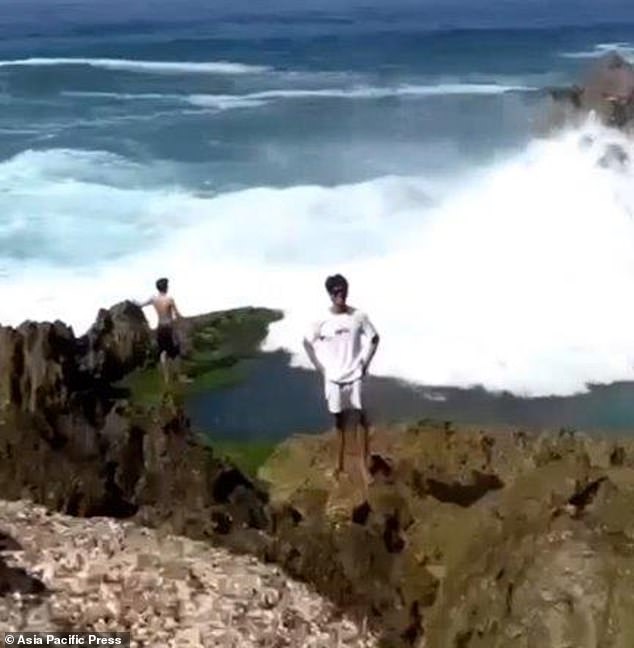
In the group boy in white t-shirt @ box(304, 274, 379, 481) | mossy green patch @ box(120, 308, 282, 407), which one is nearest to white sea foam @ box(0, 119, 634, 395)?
mossy green patch @ box(120, 308, 282, 407)

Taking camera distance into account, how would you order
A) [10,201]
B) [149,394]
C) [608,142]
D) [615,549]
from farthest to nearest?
[608,142] → [10,201] → [149,394] → [615,549]

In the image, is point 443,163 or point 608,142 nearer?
point 608,142

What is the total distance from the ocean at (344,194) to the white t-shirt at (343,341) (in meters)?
8.56

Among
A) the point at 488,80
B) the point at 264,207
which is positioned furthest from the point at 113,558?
the point at 488,80

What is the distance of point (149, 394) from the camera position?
20.0 metres

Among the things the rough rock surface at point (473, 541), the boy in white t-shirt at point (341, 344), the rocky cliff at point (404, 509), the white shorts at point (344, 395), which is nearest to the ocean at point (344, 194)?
the rocky cliff at point (404, 509)

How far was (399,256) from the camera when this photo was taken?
28031 millimetres

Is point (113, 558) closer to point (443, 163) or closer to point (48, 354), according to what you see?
point (48, 354)

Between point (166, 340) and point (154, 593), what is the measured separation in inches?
383

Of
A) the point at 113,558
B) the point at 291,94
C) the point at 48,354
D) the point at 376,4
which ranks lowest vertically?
the point at 113,558

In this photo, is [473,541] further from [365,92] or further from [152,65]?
[152,65]

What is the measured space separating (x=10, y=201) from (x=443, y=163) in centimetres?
1132

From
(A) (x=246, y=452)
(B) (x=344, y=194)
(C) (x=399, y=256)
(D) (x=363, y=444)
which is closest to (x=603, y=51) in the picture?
(B) (x=344, y=194)

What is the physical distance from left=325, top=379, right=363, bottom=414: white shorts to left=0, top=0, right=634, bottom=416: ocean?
8.31m
